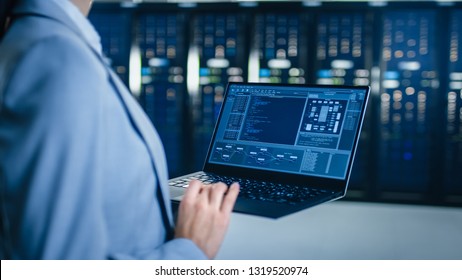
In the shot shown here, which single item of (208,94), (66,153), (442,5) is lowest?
(208,94)

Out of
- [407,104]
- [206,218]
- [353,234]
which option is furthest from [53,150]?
[407,104]

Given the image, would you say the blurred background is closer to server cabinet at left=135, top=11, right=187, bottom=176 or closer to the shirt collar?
server cabinet at left=135, top=11, right=187, bottom=176

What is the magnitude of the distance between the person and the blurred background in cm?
355

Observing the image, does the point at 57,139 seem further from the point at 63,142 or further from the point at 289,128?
the point at 289,128

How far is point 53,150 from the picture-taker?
1.65ft

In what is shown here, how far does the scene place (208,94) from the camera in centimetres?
423

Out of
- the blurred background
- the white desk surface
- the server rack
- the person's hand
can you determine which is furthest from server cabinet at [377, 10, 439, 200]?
the person's hand

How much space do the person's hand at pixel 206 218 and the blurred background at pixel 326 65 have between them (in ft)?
11.0

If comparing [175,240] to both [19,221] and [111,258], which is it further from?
[19,221]

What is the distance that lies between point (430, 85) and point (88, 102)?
3800mm

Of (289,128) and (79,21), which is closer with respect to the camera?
(79,21)

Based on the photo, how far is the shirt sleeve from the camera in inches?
19.8

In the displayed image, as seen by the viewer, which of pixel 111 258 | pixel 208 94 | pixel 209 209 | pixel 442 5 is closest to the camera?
pixel 111 258
